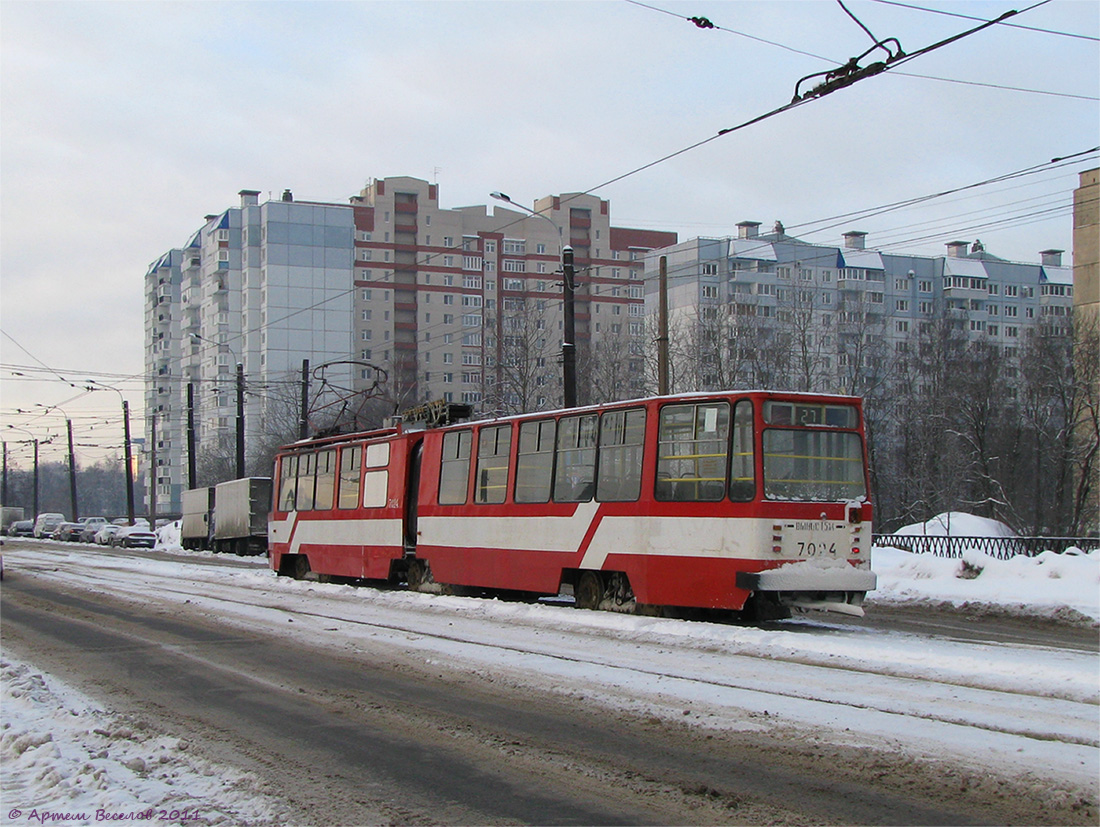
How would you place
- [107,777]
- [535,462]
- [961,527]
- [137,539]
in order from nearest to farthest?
[107,777]
[535,462]
[961,527]
[137,539]

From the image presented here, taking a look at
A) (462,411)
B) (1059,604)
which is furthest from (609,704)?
(462,411)

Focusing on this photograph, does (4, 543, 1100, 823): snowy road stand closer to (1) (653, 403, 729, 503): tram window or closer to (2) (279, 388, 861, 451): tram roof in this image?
(1) (653, 403, 729, 503): tram window

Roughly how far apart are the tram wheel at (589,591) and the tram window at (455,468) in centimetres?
348

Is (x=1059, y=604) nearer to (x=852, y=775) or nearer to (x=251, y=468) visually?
(x=852, y=775)

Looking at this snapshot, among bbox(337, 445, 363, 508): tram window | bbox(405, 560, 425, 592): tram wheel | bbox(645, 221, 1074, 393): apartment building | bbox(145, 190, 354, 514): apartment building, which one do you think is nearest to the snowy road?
bbox(405, 560, 425, 592): tram wheel

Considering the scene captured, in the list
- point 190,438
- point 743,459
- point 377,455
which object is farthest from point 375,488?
point 190,438

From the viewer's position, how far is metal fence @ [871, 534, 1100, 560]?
80.7 feet

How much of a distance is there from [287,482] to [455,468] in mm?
8295

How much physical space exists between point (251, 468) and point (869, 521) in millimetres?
77752

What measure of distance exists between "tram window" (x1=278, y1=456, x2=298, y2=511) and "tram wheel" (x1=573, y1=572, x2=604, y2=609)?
37.5 feet

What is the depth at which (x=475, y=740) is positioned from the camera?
25.6ft

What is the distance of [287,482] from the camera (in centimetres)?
2647

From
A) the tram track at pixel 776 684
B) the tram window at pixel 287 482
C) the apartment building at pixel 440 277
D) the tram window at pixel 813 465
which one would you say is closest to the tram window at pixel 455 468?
the tram track at pixel 776 684

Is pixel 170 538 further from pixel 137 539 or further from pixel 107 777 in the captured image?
pixel 107 777
